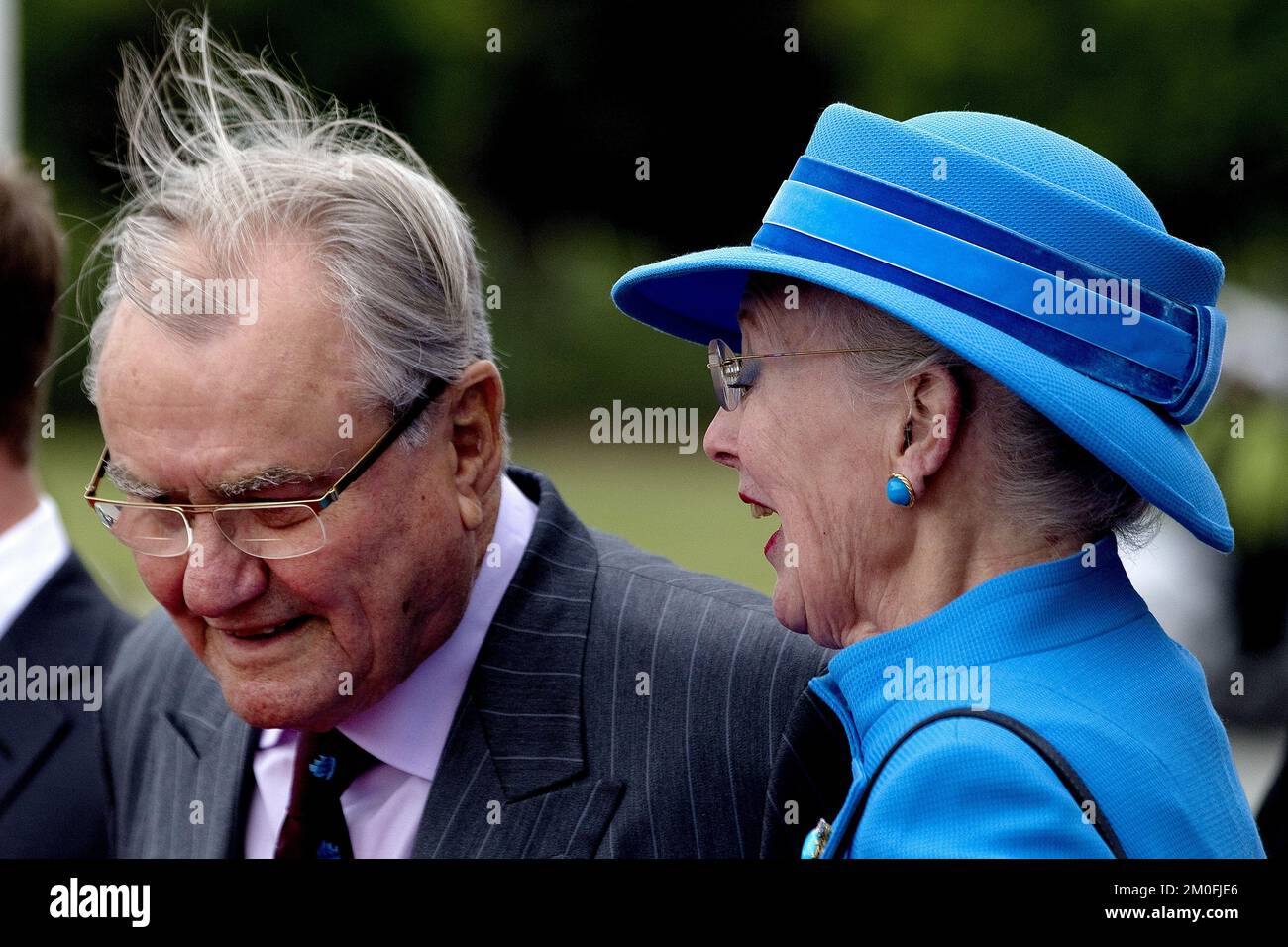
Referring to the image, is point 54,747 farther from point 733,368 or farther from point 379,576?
point 733,368

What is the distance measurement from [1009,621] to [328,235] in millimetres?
1354

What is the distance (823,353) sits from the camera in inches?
80.6

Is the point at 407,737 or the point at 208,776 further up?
the point at 407,737

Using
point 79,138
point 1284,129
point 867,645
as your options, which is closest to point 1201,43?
point 1284,129

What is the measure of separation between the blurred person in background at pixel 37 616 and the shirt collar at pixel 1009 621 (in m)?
2.05

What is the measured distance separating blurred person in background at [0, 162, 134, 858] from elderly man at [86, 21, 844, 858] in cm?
57

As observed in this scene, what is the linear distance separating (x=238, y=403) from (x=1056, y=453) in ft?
4.12

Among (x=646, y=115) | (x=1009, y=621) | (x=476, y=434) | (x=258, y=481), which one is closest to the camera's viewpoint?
(x=1009, y=621)

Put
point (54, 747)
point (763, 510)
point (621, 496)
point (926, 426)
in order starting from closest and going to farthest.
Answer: point (926, 426), point (763, 510), point (54, 747), point (621, 496)

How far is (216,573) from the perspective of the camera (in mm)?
2406

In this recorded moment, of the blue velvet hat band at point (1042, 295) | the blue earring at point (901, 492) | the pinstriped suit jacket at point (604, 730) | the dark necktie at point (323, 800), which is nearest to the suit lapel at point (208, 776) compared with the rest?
the pinstriped suit jacket at point (604, 730)

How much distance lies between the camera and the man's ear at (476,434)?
263cm

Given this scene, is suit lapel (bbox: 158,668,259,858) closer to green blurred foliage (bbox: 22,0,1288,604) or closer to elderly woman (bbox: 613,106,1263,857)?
elderly woman (bbox: 613,106,1263,857)

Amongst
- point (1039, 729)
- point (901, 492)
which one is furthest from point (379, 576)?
point (1039, 729)
